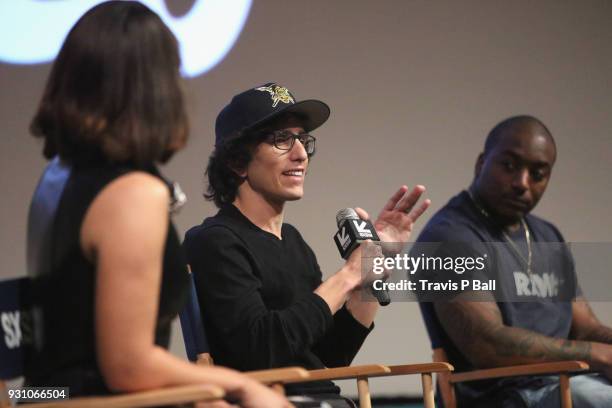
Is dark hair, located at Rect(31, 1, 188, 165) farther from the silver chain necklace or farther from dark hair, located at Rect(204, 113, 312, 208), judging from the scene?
the silver chain necklace

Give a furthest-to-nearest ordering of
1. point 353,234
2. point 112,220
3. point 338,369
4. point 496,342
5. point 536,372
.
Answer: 1. point 496,342
2. point 536,372
3. point 353,234
4. point 338,369
5. point 112,220

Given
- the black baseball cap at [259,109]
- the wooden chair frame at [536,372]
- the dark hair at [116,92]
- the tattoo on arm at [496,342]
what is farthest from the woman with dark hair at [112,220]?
the tattoo on arm at [496,342]

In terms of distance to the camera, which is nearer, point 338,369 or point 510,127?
point 338,369

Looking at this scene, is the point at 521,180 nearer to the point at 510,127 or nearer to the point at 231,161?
the point at 510,127

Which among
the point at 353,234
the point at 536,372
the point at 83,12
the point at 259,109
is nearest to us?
the point at 353,234

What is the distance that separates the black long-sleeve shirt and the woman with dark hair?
75cm

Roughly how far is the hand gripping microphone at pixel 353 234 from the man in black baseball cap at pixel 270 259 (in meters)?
0.03

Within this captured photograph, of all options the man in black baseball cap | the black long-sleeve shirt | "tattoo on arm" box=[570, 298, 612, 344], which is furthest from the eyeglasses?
"tattoo on arm" box=[570, 298, 612, 344]

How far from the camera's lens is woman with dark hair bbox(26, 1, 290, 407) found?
133 centimetres

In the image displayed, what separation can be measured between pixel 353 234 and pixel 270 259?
0.79 feet

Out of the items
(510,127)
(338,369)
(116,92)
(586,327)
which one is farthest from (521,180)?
(116,92)

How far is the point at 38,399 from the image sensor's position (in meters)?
1.53

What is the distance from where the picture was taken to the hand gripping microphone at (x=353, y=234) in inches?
92.2

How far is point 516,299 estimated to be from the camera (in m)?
2.95
